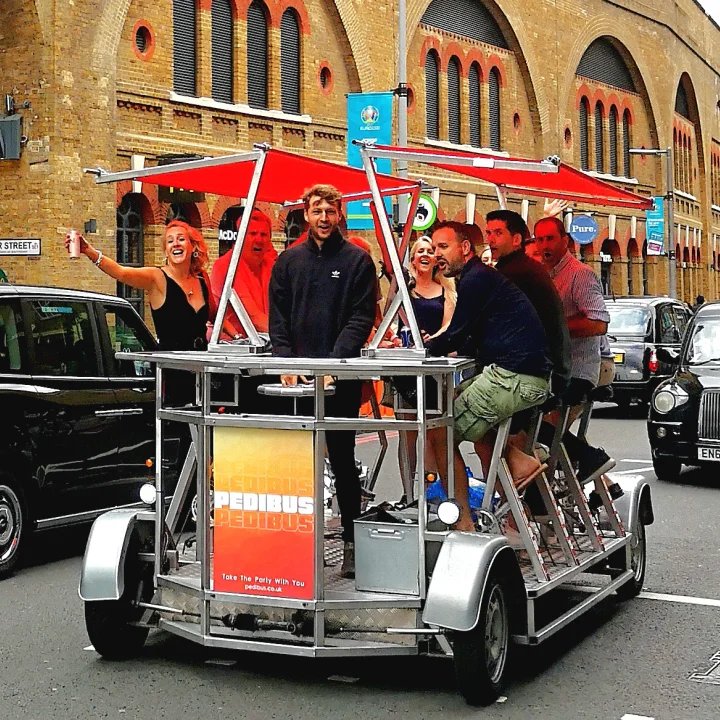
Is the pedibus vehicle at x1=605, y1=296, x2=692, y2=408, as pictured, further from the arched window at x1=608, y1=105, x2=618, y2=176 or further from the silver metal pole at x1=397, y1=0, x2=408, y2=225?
the arched window at x1=608, y1=105, x2=618, y2=176

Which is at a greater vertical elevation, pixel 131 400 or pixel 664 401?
pixel 131 400

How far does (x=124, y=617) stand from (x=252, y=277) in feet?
9.30

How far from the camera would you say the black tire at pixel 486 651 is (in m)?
5.86

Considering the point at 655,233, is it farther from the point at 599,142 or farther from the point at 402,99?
the point at 402,99

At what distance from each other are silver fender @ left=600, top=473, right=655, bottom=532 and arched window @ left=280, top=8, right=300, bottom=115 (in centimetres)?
2015

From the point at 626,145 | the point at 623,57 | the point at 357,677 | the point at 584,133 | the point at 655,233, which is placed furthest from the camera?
the point at 626,145

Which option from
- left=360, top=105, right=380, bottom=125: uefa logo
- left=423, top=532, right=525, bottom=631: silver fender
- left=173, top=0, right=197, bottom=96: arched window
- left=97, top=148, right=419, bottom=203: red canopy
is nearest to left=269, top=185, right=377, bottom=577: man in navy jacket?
left=97, top=148, right=419, bottom=203: red canopy

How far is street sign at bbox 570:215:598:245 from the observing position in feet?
121

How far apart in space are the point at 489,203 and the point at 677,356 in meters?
21.2

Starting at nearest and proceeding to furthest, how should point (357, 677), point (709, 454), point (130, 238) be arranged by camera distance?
point (357, 677) < point (709, 454) < point (130, 238)

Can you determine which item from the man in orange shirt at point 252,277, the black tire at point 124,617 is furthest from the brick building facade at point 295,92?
the black tire at point 124,617

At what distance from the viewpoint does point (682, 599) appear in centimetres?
838

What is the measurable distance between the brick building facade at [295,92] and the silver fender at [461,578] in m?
5.09

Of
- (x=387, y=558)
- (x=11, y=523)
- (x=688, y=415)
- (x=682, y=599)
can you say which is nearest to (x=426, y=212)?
(x=688, y=415)
